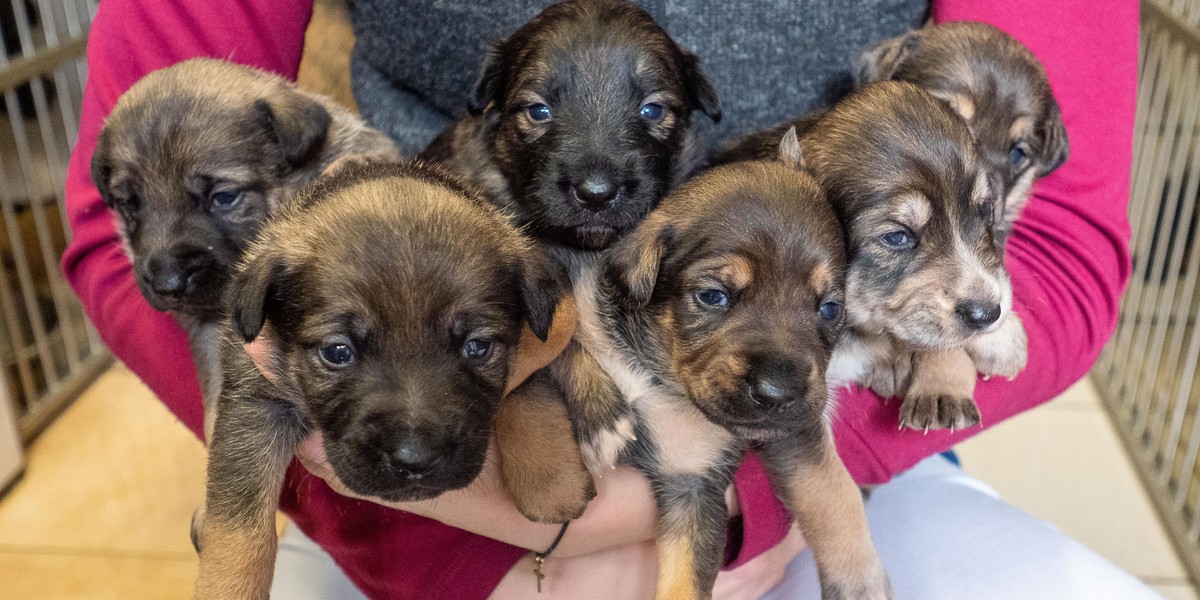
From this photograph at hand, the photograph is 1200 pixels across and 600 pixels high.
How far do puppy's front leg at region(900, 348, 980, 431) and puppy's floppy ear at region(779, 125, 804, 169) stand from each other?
1.61 feet

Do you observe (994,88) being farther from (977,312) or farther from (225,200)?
(225,200)

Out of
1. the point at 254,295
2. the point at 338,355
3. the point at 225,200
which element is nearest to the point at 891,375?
the point at 338,355

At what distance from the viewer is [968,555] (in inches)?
84.4

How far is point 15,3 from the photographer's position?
3.69 metres

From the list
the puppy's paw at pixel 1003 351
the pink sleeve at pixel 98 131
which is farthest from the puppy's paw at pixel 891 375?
the pink sleeve at pixel 98 131

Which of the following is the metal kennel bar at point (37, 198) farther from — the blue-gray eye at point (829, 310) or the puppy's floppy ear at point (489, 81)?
the blue-gray eye at point (829, 310)

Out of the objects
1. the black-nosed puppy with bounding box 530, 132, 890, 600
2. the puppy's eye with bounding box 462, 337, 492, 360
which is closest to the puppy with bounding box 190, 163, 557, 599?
the puppy's eye with bounding box 462, 337, 492, 360

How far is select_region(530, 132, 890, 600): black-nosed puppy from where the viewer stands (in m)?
1.69

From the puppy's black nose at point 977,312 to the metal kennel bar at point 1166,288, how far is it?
223cm

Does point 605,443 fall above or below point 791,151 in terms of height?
below

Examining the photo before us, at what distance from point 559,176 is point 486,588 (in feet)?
2.79

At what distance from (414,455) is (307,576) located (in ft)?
3.16

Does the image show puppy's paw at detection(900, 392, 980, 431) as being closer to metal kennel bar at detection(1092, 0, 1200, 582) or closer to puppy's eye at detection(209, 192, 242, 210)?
puppy's eye at detection(209, 192, 242, 210)

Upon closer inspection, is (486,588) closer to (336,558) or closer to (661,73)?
(336,558)
